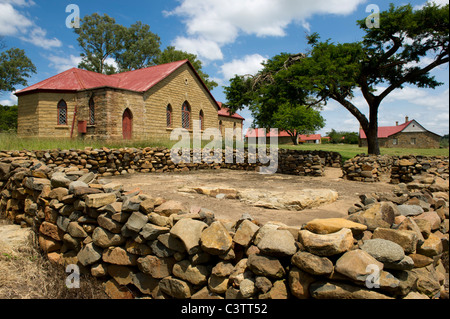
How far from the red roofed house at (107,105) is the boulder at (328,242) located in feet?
59.2

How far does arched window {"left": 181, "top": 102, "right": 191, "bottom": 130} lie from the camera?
24.4 meters

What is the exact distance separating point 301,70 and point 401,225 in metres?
14.0

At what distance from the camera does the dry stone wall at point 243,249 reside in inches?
98.0

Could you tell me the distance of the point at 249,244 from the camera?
3160 mm

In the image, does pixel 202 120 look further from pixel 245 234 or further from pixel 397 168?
pixel 245 234

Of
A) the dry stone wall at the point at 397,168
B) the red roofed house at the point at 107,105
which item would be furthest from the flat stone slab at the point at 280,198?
the red roofed house at the point at 107,105

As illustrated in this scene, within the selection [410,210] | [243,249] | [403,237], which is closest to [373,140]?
[410,210]

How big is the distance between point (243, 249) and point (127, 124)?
18.4 m

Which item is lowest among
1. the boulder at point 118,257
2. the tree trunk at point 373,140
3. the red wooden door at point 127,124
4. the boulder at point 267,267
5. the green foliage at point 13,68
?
the boulder at point 118,257

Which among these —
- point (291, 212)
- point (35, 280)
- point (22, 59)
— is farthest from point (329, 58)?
point (22, 59)

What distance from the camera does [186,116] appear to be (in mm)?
24812

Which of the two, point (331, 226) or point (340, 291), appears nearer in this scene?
point (340, 291)

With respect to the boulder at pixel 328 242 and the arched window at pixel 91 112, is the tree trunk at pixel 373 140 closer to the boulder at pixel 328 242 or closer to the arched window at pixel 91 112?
the boulder at pixel 328 242
